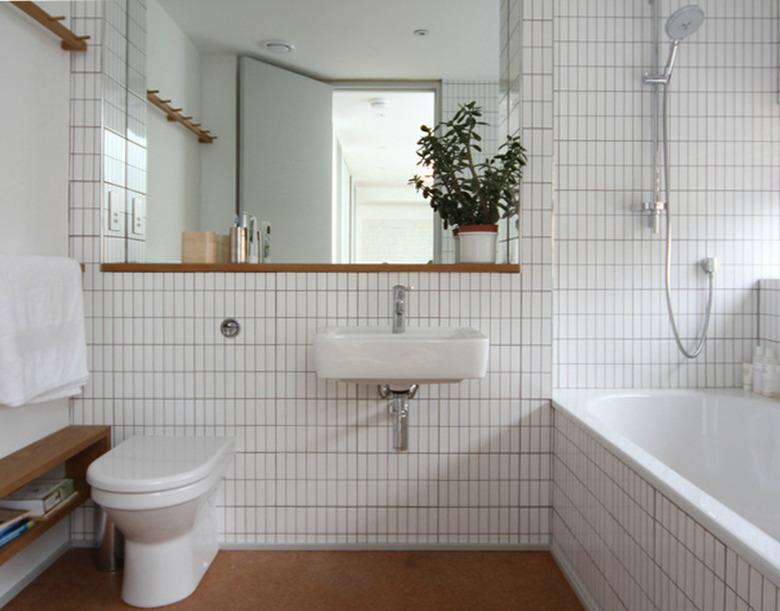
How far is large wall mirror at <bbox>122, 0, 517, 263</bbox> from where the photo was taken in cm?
255

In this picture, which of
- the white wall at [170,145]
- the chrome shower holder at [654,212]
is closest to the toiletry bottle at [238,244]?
the white wall at [170,145]

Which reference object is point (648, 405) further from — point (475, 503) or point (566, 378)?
point (475, 503)

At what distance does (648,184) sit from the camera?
2.23 m

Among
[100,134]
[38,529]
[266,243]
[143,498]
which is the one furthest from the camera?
[266,243]

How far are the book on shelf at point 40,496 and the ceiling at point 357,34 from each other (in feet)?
6.48

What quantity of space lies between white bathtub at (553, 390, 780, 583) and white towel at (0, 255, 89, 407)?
1.66m

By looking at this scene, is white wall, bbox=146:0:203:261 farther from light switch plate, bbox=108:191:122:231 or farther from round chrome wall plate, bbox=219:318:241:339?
round chrome wall plate, bbox=219:318:241:339

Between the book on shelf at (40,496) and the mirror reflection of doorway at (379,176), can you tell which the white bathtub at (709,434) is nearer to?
the mirror reflection of doorway at (379,176)

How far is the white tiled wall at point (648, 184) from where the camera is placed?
2213mm

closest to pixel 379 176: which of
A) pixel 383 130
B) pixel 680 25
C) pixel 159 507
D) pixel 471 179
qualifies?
pixel 383 130

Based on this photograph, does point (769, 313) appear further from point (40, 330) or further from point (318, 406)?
point (40, 330)

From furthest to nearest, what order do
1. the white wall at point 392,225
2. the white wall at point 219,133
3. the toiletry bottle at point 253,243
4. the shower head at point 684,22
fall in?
the white wall at point 219,133 < the white wall at point 392,225 < the toiletry bottle at point 253,243 < the shower head at point 684,22

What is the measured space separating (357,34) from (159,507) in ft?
7.02

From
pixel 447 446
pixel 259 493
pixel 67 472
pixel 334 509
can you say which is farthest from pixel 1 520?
pixel 447 446
